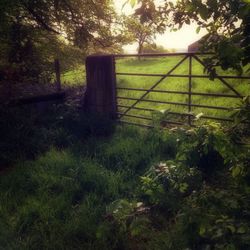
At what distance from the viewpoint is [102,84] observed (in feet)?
25.7

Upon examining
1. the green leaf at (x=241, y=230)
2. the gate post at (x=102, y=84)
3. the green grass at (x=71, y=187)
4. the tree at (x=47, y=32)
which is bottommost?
the green grass at (x=71, y=187)

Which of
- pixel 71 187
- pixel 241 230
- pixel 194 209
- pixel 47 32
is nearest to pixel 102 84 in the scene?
pixel 47 32

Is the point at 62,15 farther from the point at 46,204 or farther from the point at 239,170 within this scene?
the point at 239,170

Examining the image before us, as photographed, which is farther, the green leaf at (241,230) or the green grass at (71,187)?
the green grass at (71,187)

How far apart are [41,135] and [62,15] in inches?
175

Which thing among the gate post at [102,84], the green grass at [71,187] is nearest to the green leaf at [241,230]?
the green grass at [71,187]

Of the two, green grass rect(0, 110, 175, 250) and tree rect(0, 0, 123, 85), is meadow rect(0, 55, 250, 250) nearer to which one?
green grass rect(0, 110, 175, 250)

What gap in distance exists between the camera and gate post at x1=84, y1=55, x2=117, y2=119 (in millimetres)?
7680

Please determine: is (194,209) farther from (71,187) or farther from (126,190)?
(71,187)

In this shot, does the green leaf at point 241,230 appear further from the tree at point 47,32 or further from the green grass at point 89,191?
the tree at point 47,32

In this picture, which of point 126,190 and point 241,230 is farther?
point 126,190

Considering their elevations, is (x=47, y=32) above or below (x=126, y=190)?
above

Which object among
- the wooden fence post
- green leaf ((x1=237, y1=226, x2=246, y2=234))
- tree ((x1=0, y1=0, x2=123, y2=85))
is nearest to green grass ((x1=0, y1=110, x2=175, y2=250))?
green leaf ((x1=237, y1=226, x2=246, y2=234))

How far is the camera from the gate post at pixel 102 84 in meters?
7.68
